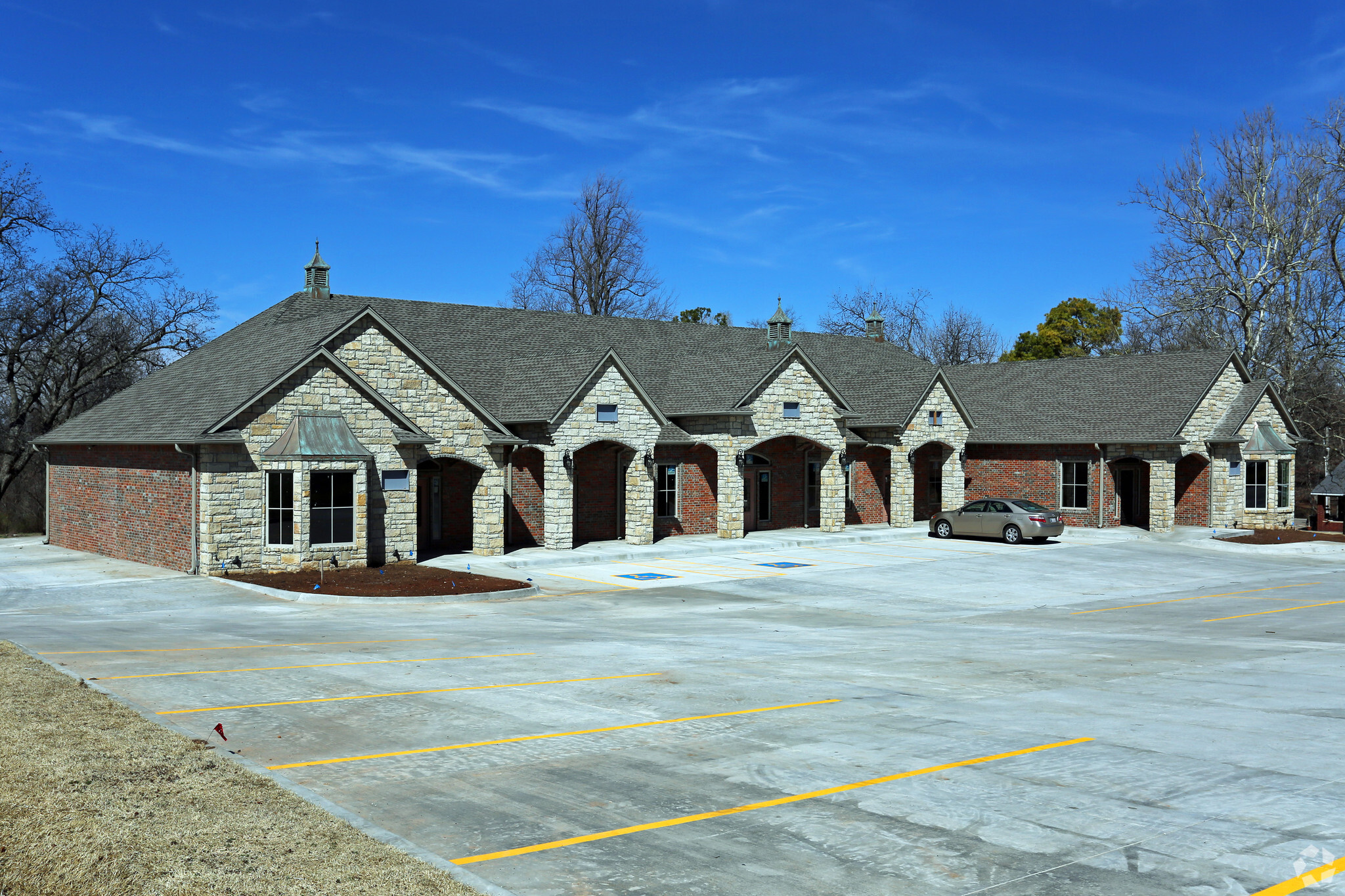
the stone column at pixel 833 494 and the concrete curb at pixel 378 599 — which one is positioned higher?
the stone column at pixel 833 494

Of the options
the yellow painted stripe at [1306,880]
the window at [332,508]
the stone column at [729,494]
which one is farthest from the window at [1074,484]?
the yellow painted stripe at [1306,880]

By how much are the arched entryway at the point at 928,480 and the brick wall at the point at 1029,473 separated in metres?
0.30

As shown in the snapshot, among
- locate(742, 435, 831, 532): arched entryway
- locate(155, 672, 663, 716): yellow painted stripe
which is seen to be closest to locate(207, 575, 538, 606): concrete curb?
locate(155, 672, 663, 716): yellow painted stripe

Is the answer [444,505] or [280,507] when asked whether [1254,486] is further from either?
[280,507]

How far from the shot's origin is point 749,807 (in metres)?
8.20

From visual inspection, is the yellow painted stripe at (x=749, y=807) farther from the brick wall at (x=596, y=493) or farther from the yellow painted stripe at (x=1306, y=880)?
the brick wall at (x=596, y=493)

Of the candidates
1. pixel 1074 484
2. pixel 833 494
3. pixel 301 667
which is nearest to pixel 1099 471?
pixel 1074 484

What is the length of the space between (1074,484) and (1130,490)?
2.36 meters

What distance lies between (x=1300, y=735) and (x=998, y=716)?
2760mm

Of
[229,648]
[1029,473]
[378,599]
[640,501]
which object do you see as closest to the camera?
[229,648]

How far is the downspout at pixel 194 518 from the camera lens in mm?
23812

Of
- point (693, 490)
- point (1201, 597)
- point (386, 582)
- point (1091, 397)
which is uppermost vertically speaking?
point (1091, 397)

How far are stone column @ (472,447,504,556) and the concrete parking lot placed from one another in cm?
679

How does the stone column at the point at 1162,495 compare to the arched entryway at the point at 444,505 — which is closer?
the arched entryway at the point at 444,505
